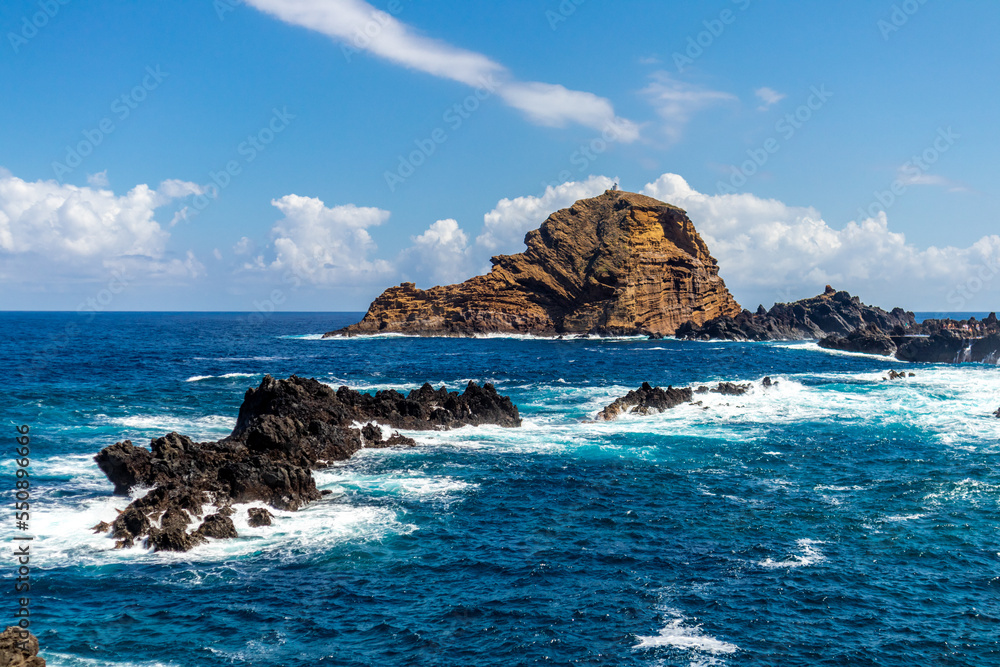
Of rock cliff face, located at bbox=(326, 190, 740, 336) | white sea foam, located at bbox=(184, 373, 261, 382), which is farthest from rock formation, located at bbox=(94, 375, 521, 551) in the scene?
rock cliff face, located at bbox=(326, 190, 740, 336)

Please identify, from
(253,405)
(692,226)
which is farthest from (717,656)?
(692,226)

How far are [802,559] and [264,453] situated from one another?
24.8 metres

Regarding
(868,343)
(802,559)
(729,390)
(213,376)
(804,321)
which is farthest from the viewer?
(804,321)

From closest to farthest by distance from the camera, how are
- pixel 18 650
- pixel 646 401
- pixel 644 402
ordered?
pixel 18 650 < pixel 644 402 < pixel 646 401

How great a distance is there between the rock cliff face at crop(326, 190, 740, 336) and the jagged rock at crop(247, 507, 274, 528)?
388 ft

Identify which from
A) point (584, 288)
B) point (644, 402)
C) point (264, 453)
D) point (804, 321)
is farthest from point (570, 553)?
point (804, 321)

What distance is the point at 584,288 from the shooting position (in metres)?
146

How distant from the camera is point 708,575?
2128 centimetres

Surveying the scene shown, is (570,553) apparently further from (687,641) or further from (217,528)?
(217,528)

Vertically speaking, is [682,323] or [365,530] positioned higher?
[682,323]

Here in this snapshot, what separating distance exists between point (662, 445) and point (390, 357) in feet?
211

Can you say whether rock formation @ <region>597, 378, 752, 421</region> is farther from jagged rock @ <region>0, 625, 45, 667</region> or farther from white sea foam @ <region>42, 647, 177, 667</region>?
jagged rock @ <region>0, 625, 45, 667</region>

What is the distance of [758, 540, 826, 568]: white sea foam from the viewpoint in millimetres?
22125

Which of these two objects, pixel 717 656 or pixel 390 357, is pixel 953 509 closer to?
pixel 717 656
